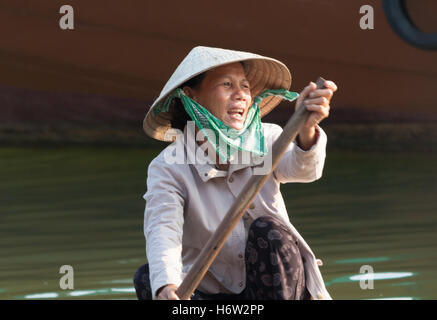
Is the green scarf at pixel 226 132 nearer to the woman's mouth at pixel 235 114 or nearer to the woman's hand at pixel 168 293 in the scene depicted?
the woman's mouth at pixel 235 114

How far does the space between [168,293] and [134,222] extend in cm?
257

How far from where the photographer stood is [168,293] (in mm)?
2080

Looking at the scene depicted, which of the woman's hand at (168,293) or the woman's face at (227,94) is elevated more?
the woman's face at (227,94)

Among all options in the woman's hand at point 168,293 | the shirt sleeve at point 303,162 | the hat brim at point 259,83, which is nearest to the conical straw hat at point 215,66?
the hat brim at point 259,83

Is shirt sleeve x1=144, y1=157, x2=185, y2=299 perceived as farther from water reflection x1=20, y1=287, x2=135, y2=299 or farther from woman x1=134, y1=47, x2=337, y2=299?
water reflection x1=20, y1=287, x2=135, y2=299

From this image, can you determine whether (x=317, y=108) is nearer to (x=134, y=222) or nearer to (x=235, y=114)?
(x=235, y=114)

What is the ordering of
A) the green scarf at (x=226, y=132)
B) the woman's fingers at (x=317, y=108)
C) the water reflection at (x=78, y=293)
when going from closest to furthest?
the woman's fingers at (x=317, y=108)
the green scarf at (x=226, y=132)
the water reflection at (x=78, y=293)

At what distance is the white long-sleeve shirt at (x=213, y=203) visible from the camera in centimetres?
222

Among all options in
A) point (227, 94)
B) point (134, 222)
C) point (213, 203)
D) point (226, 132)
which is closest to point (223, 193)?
point (213, 203)

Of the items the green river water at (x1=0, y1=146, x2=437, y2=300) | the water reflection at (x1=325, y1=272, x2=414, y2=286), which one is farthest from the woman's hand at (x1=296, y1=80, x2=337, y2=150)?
the water reflection at (x1=325, y1=272, x2=414, y2=286)

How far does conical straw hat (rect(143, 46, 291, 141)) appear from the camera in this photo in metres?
2.31

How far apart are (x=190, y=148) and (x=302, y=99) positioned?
1.32 feet

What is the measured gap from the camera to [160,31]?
649 centimetres
